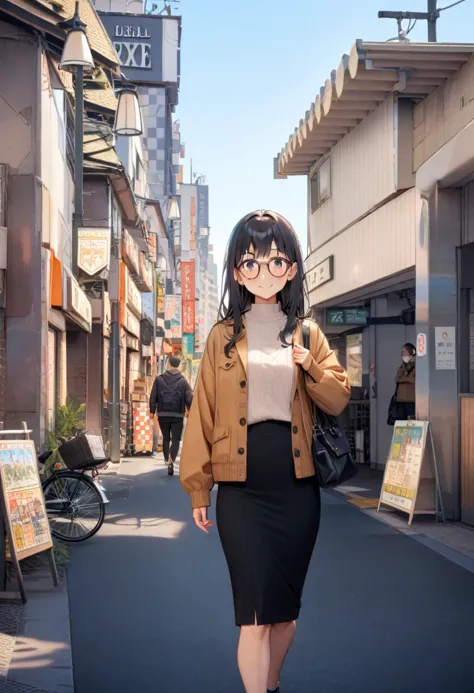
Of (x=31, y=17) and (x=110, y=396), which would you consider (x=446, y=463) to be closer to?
(x=31, y=17)

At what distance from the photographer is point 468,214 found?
1070 cm

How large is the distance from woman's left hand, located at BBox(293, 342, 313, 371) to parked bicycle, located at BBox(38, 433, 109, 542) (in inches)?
226

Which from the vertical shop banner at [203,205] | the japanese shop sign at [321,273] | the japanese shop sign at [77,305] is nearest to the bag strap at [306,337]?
the japanese shop sign at [77,305]

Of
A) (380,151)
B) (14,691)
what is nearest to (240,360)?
(14,691)

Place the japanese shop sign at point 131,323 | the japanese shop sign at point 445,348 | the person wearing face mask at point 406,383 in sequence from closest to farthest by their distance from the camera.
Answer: the japanese shop sign at point 445,348, the person wearing face mask at point 406,383, the japanese shop sign at point 131,323

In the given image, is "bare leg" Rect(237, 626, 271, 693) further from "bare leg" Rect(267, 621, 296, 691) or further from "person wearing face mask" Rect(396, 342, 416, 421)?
"person wearing face mask" Rect(396, 342, 416, 421)

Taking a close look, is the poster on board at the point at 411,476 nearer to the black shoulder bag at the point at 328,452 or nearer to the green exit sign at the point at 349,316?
the black shoulder bag at the point at 328,452

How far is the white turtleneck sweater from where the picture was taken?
12.8 ft

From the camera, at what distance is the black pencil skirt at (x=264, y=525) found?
12.6 ft

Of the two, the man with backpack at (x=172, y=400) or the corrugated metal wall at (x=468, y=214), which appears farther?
the man with backpack at (x=172, y=400)

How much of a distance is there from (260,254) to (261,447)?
822 mm

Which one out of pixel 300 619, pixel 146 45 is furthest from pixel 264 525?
pixel 146 45

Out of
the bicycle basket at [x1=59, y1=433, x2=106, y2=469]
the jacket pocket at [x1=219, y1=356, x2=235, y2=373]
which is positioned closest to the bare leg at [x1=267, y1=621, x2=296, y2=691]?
the jacket pocket at [x1=219, y1=356, x2=235, y2=373]

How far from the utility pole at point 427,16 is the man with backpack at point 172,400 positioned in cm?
670
